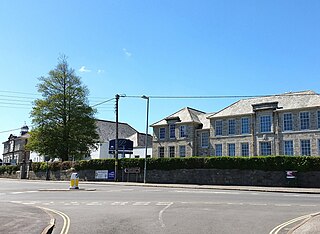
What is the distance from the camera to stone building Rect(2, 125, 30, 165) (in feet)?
303

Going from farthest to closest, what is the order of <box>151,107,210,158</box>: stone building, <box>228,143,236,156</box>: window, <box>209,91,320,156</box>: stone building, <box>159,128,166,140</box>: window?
<box>159,128,166,140</box>: window
<box>151,107,210,158</box>: stone building
<box>228,143,236,156</box>: window
<box>209,91,320,156</box>: stone building

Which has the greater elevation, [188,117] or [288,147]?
[188,117]

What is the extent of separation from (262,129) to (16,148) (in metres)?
76.4

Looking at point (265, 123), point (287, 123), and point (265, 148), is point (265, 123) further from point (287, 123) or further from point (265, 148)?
point (265, 148)

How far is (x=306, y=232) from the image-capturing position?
856 centimetres

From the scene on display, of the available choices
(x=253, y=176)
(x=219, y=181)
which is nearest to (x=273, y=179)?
(x=253, y=176)

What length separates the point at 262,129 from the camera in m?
43.3

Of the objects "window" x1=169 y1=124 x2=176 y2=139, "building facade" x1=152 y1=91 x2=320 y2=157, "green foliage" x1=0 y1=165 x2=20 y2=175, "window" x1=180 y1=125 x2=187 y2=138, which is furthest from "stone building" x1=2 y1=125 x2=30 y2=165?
"building facade" x1=152 y1=91 x2=320 y2=157

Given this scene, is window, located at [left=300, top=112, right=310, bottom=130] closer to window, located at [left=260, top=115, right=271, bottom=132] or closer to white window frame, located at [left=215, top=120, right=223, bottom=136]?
window, located at [left=260, top=115, right=271, bottom=132]

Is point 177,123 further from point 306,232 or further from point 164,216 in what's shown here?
point 306,232

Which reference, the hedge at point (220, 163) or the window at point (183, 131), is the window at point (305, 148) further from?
the window at point (183, 131)

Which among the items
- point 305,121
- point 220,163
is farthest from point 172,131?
→ point 305,121

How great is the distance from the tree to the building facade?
15492mm

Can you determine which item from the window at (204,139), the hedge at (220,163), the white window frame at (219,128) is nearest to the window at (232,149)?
the white window frame at (219,128)
